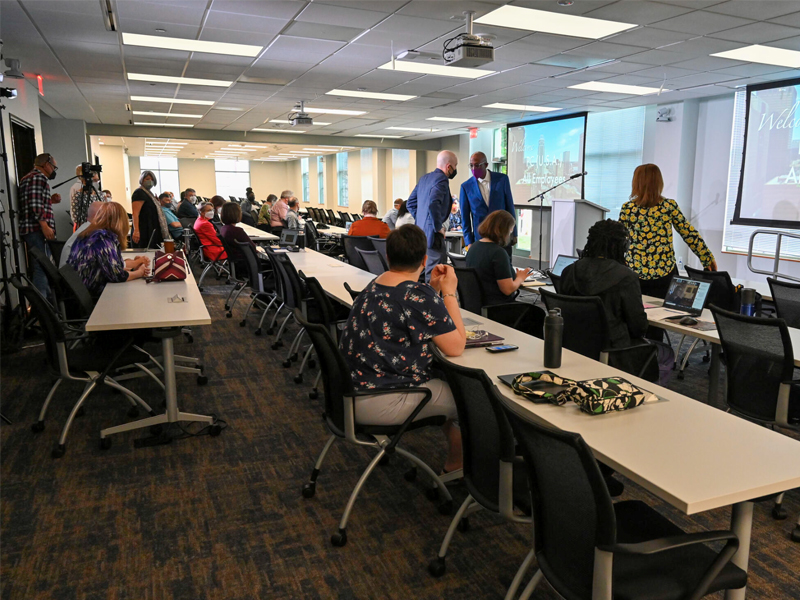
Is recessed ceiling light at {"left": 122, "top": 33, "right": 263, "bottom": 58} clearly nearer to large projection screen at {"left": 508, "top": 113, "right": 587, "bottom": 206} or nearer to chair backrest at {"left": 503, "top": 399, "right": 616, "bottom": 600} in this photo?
chair backrest at {"left": 503, "top": 399, "right": 616, "bottom": 600}

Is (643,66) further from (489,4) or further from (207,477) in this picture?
(207,477)

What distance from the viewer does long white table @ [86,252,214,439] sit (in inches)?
123

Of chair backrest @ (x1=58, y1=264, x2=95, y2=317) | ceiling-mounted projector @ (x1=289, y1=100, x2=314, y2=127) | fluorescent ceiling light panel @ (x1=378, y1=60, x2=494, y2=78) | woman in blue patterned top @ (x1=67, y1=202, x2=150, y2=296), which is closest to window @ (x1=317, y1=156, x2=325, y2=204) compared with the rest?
ceiling-mounted projector @ (x1=289, y1=100, x2=314, y2=127)

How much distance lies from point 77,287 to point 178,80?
15.8 feet

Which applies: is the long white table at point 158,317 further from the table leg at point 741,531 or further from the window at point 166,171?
the window at point 166,171

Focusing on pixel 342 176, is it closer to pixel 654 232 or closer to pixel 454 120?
pixel 454 120

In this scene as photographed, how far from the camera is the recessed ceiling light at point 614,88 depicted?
311 inches

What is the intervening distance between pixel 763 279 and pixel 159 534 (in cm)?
867

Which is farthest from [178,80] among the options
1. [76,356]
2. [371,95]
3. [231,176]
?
[231,176]

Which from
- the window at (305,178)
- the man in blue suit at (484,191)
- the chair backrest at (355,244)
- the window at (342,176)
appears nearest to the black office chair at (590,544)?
the man in blue suit at (484,191)

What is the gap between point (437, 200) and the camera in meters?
5.51

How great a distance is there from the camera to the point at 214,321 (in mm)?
6625

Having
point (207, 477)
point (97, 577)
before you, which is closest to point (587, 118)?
point (207, 477)

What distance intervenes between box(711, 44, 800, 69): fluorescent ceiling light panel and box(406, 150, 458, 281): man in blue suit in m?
3.10
